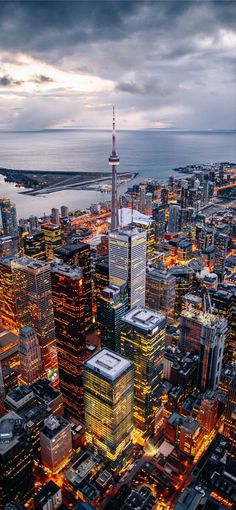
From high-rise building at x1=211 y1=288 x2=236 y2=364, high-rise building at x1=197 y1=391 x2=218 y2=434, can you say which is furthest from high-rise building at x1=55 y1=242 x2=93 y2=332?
high-rise building at x1=197 y1=391 x2=218 y2=434

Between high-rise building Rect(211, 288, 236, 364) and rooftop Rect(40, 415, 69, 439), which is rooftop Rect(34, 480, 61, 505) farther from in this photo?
high-rise building Rect(211, 288, 236, 364)

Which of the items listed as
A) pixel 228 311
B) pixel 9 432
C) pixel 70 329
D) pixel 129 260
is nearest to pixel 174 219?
pixel 228 311

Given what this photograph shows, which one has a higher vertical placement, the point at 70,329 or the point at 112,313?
the point at 112,313

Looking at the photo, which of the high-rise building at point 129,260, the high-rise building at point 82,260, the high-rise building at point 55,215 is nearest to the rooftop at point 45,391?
the high-rise building at point 82,260

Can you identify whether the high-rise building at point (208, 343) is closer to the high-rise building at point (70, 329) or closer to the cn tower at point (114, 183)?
the high-rise building at point (70, 329)

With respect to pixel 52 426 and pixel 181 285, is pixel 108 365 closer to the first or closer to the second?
pixel 52 426
